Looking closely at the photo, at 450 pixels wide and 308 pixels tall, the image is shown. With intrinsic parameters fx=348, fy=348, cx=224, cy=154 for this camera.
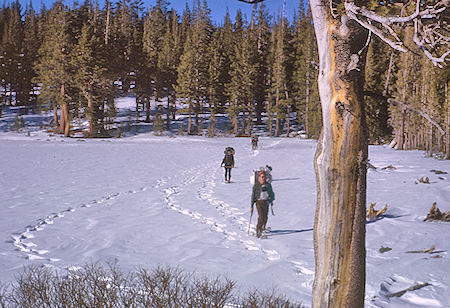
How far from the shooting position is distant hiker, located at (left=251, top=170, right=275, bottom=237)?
746 cm

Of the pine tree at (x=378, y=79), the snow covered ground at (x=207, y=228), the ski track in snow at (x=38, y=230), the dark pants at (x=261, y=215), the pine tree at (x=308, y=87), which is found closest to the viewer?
the snow covered ground at (x=207, y=228)

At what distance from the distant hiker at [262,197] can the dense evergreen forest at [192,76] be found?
63.7 ft

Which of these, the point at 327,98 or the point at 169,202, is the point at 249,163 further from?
the point at 327,98

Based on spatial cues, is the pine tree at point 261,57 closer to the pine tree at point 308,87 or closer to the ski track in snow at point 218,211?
the pine tree at point 308,87

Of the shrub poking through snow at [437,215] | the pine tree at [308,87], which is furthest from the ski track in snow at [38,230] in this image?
the pine tree at [308,87]

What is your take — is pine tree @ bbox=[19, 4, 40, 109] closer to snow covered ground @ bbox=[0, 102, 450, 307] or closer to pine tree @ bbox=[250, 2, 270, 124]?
pine tree @ bbox=[250, 2, 270, 124]

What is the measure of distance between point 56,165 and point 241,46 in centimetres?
3707

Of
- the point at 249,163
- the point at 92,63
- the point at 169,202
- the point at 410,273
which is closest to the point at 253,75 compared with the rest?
the point at 92,63

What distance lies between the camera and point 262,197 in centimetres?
749

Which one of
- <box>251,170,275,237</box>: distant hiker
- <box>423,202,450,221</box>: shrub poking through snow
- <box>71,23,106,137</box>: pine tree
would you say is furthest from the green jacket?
<box>71,23,106,137</box>: pine tree

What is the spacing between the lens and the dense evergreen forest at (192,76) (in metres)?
30.7

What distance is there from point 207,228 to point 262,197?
158cm

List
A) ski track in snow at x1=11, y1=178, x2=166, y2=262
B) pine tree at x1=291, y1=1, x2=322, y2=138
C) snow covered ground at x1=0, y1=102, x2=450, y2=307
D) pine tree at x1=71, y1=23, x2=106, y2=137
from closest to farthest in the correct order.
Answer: snow covered ground at x1=0, y1=102, x2=450, y2=307 < ski track in snow at x1=11, y1=178, x2=166, y2=262 < pine tree at x1=71, y1=23, x2=106, y2=137 < pine tree at x1=291, y1=1, x2=322, y2=138

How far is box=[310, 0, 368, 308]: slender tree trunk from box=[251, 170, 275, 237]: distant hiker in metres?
4.51
